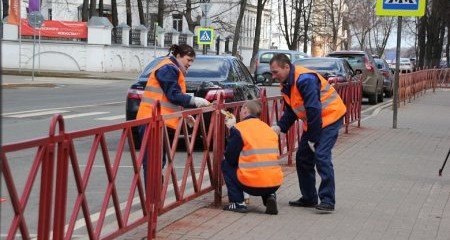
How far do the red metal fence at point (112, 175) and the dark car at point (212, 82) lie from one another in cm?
382

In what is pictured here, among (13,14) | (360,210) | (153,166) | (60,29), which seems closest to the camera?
(153,166)

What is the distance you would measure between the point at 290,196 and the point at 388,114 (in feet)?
44.4

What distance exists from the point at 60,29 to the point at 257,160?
38.0m

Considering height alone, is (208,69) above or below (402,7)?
below

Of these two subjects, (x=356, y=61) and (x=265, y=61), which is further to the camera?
(x=265, y=61)

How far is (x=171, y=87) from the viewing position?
7.34m

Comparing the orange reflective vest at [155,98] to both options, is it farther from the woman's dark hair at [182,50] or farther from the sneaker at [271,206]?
the sneaker at [271,206]

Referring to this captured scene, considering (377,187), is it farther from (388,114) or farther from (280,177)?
(388,114)

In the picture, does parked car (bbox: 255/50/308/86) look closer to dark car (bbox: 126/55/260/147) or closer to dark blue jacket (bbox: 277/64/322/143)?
dark car (bbox: 126/55/260/147)

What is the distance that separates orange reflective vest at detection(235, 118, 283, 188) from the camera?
702cm

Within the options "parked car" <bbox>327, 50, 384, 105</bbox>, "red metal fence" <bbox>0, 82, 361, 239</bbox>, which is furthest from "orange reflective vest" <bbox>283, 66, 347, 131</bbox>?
"parked car" <bbox>327, 50, 384, 105</bbox>

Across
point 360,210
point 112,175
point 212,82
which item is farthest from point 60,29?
point 112,175

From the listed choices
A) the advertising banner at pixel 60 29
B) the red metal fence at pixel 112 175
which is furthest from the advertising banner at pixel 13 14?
the red metal fence at pixel 112 175

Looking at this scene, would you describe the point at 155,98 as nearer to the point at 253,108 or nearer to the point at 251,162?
the point at 253,108
